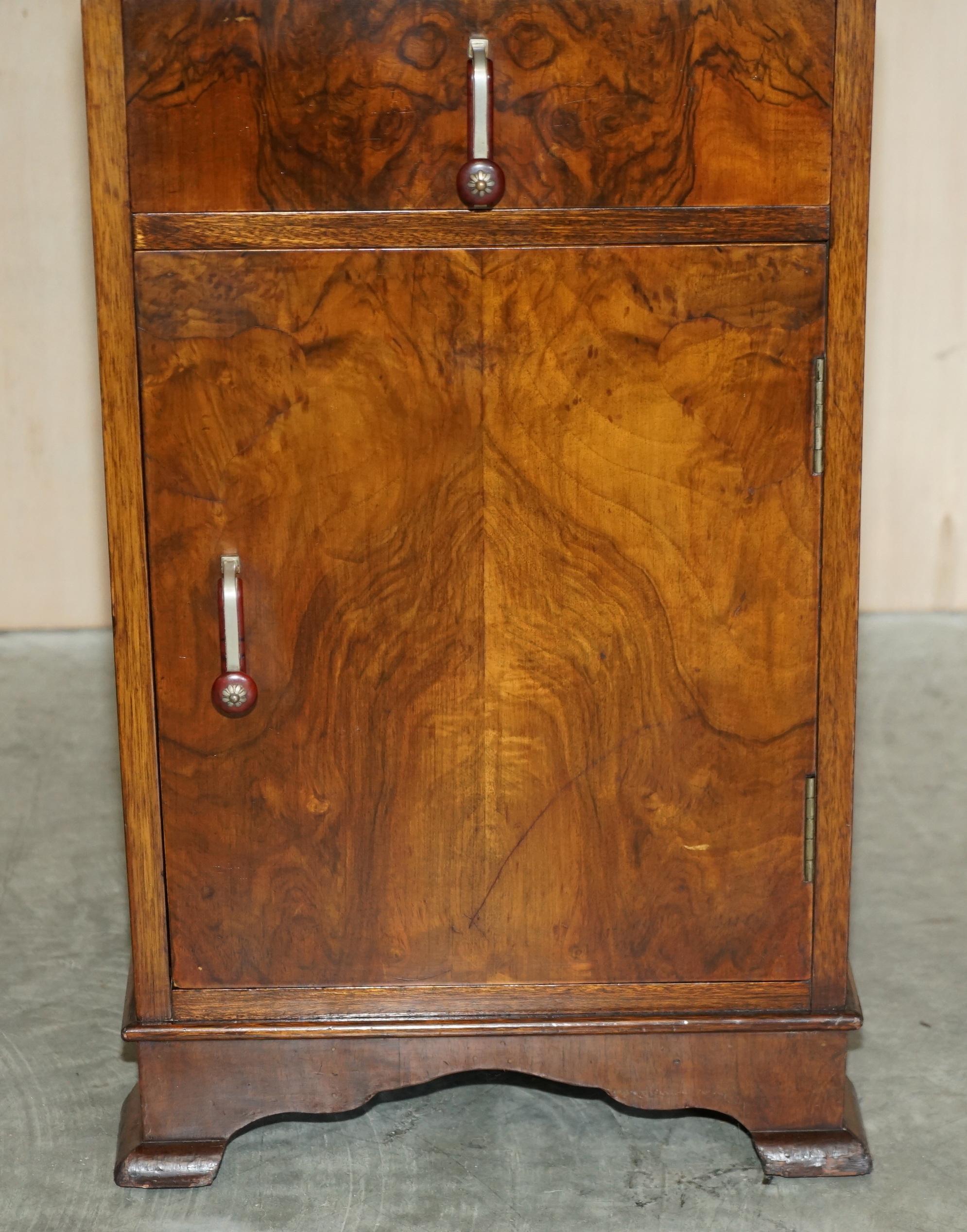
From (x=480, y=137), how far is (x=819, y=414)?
1.48 ft

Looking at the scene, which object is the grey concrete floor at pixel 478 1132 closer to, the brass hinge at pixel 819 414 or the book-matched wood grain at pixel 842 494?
the book-matched wood grain at pixel 842 494

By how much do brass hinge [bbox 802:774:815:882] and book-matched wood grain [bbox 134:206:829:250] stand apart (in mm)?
588

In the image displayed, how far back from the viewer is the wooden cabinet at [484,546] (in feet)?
5.41

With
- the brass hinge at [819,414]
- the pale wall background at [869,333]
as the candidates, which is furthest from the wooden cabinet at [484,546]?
the pale wall background at [869,333]

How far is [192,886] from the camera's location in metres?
1.83

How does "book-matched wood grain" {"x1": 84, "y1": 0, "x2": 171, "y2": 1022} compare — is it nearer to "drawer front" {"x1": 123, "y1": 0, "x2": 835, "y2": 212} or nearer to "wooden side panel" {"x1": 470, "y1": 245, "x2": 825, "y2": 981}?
"drawer front" {"x1": 123, "y1": 0, "x2": 835, "y2": 212}

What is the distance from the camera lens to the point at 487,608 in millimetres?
1763

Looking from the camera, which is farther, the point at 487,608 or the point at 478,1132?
the point at 478,1132

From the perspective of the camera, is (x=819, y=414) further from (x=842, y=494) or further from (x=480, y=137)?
(x=480, y=137)

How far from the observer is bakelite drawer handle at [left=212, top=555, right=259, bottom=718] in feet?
5.70

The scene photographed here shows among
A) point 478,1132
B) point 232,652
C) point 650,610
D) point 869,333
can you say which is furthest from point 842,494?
point 869,333

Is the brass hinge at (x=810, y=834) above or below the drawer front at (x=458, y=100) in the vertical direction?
below

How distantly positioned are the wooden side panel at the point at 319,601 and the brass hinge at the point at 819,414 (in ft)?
1.16

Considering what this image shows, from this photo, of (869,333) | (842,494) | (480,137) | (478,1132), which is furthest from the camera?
(869,333)
